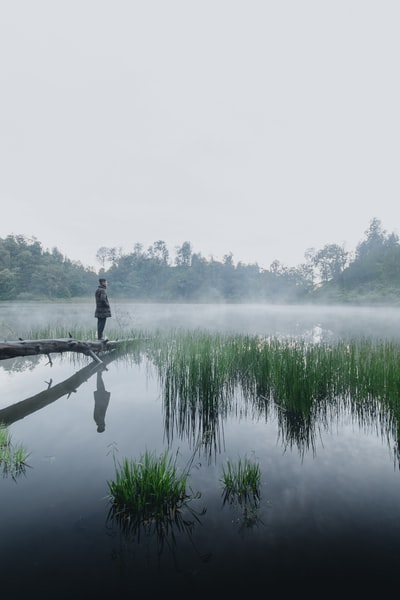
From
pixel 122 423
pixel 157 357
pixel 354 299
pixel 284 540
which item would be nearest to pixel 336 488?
pixel 284 540

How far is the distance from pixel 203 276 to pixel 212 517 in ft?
270

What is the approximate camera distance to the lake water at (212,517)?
80.2 inches

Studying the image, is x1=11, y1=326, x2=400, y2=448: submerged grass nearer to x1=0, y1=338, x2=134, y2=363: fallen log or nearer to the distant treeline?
x1=0, y1=338, x2=134, y2=363: fallen log

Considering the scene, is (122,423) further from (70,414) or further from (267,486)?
(267,486)

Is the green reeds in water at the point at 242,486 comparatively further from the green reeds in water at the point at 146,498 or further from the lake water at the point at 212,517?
the green reeds in water at the point at 146,498

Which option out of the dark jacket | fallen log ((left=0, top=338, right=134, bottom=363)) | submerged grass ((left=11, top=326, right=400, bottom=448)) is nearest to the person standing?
the dark jacket

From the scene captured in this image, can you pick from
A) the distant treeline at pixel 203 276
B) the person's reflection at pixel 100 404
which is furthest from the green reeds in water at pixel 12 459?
the distant treeline at pixel 203 276

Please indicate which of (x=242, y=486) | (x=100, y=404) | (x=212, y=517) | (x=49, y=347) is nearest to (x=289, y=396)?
(x=242, y=486)

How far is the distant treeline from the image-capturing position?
194 ft

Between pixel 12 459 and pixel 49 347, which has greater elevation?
pixel 49 347

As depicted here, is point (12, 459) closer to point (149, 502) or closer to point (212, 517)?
point (149, 502)

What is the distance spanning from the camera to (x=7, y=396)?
603 centimetres

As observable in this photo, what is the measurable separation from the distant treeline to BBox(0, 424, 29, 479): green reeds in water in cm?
5878

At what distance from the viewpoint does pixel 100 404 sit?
18.2ft
